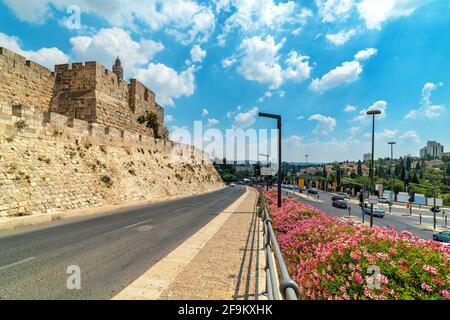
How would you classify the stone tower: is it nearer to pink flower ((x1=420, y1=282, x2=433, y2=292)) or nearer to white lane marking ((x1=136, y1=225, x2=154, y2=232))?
white lane marking ((x1=136, y1=225, x2=154, y2=232))

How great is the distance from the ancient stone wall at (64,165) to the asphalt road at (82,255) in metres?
2.69

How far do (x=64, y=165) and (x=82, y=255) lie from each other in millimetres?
11050

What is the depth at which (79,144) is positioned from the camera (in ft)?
56.5

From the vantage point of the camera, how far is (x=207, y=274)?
5207 mm

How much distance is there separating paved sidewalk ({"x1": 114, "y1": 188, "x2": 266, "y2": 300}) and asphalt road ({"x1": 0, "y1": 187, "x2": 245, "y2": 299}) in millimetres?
458

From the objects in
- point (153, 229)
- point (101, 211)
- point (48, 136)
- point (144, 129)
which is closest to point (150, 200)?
point (101, 211)

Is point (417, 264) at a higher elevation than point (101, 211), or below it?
higher

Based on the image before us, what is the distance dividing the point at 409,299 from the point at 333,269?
118 centimetres


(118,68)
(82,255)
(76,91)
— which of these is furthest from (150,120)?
(82,255)

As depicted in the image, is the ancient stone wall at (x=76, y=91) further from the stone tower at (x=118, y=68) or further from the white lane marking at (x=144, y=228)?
the white lane marking at (x=144, y=228)

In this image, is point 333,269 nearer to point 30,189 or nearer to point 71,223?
point 71,223

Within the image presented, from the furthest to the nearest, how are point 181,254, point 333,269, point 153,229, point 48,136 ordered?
1. point 48,136
2. point 153,229
3. point 181,254
4. point 333,269

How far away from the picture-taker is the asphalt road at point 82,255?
14.4ft
